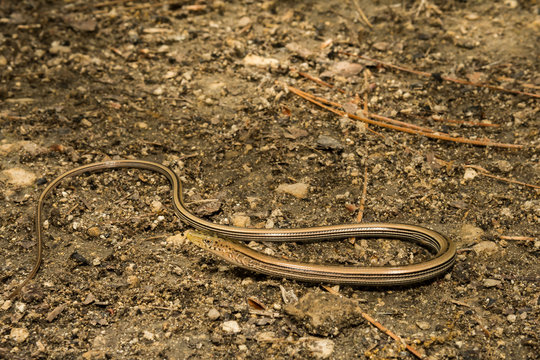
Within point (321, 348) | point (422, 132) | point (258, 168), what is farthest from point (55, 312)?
point (422, 132)

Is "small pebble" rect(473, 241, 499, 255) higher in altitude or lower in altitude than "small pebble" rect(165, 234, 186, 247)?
higher

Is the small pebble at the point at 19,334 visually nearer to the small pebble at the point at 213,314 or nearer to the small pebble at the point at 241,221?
the small pebble at the point at 213,314

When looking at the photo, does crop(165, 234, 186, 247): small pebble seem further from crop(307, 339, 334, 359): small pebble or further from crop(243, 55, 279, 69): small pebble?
crop(243, 55, 279, 69): small pebble

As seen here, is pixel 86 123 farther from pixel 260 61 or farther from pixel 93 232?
pixel 260 61

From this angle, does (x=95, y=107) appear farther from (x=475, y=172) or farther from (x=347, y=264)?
(x=475, y=172)

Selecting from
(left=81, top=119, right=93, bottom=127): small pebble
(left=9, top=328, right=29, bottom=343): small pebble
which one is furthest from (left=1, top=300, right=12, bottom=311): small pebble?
(left=81, top=119, right=93, bottom=127): small pebble

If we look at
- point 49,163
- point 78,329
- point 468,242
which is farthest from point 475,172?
point 49,163
